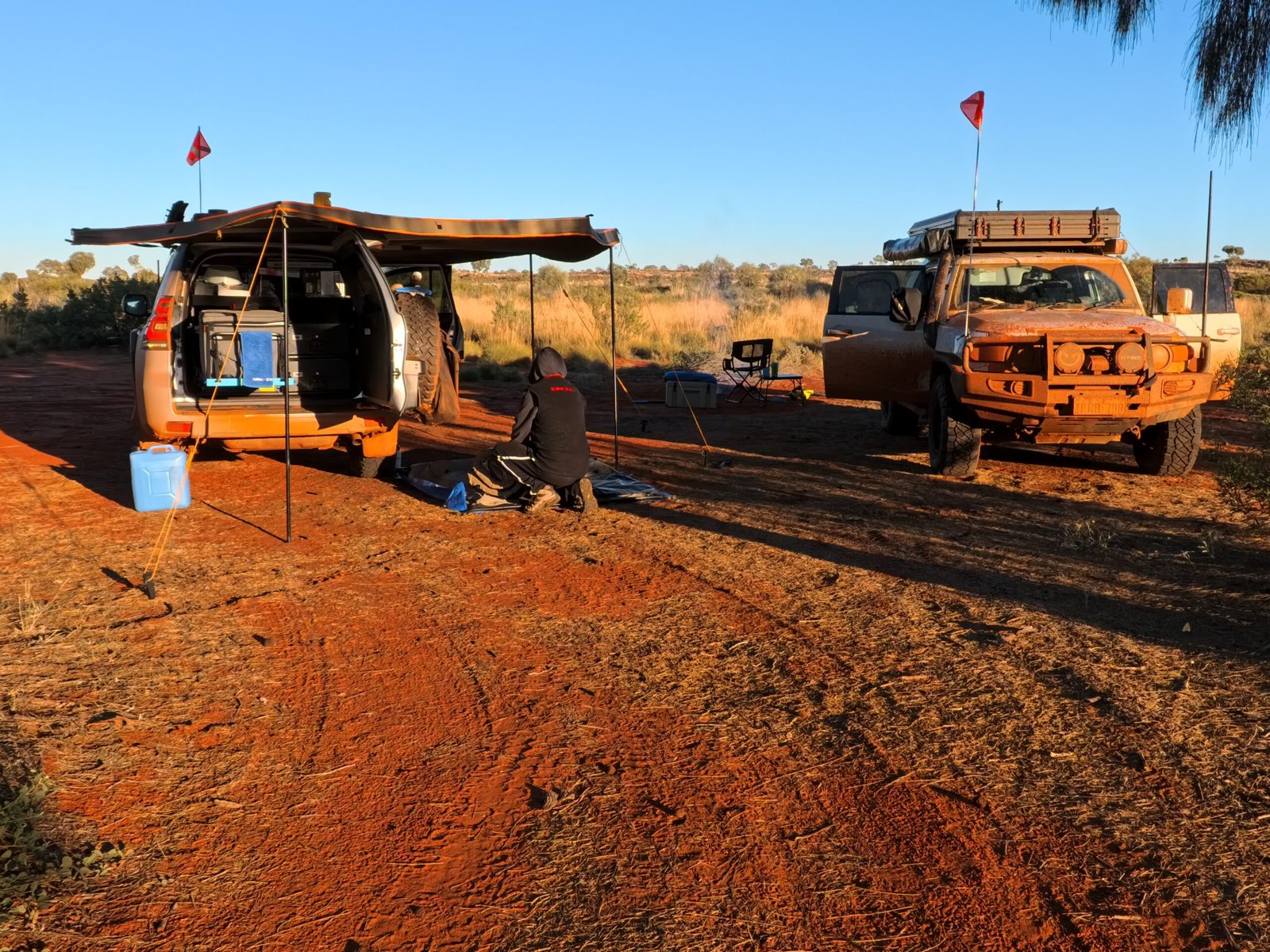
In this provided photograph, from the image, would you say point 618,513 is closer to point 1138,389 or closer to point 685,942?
point 1138,389

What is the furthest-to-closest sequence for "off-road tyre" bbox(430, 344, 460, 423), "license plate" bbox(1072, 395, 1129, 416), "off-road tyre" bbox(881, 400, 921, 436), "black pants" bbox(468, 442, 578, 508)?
"off-road tyre" bbox(881, 400, 921, 436)
"off-road tyre" bbox(430, 344, 460, 423)
"license plate" bbox(1072, 395, 1129, 416)
"black pants" bbox(468, 442, 578, 508)

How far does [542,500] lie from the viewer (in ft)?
27.4

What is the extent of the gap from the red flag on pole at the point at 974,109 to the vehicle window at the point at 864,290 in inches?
86.7

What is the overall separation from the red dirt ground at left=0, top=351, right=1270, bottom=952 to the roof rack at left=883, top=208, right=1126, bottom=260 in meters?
2.94

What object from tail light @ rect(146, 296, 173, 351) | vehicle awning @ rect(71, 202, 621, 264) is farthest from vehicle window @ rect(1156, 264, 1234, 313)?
tail light @ rect(146, 296, 173, 351)

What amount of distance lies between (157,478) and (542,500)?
2.78 metres

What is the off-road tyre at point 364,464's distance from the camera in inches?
374

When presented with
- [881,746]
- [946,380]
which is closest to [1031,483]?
[946,380]

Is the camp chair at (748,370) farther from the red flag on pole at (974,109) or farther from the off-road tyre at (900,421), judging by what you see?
the red flag on pole at (974,109)

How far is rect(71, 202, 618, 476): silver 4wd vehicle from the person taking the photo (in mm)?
7910

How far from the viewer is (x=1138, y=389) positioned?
856 cm

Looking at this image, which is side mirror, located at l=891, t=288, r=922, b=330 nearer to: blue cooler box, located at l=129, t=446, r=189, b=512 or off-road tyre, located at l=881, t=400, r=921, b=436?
off-road tyre, located at l=881, t=400, r=921, b=436

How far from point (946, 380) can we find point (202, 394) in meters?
5.94

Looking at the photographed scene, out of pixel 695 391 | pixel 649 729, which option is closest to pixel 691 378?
pixel 695 391
